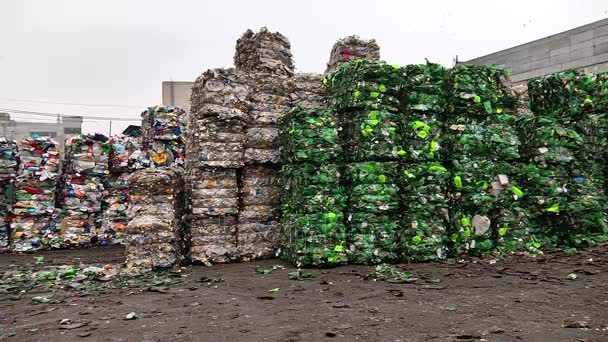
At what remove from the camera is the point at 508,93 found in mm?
5812

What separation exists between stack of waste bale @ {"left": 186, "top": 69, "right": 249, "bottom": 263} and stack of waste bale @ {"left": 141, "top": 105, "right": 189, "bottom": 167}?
2.07 metres

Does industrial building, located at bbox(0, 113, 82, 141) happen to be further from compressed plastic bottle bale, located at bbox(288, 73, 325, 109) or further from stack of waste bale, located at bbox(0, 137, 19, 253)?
compressed plastic bottle bale, located at bbox(288, 73, 325, 109)

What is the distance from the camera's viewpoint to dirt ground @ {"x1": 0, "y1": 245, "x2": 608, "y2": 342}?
311cm

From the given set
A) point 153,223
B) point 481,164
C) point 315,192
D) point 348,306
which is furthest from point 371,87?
point 153,223

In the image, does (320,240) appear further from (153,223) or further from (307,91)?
(307,91)

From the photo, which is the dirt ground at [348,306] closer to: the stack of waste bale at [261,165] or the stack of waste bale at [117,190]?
the stack of waste bale at [261,165]

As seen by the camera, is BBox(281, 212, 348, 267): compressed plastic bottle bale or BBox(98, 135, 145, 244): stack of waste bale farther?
BBox(98, 135, 145, 244): stack of waste bale

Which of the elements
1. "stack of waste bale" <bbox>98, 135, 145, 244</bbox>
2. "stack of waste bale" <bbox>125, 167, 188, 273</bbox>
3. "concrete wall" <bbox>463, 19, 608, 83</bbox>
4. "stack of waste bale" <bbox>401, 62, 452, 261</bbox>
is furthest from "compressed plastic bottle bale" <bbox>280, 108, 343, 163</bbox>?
"concrete wall" <bbox>463, 19, 608, 83</bbox>

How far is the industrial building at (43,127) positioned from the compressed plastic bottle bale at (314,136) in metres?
41.2

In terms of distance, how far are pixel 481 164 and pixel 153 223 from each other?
3976mm

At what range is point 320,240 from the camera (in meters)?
5.23

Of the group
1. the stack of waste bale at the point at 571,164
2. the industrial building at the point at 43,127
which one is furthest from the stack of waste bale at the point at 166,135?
the industrial building at the point at 43,127

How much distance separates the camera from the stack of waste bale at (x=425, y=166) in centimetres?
531

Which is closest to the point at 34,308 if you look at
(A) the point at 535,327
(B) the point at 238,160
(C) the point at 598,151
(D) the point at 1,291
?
(D) the point at 1,291
